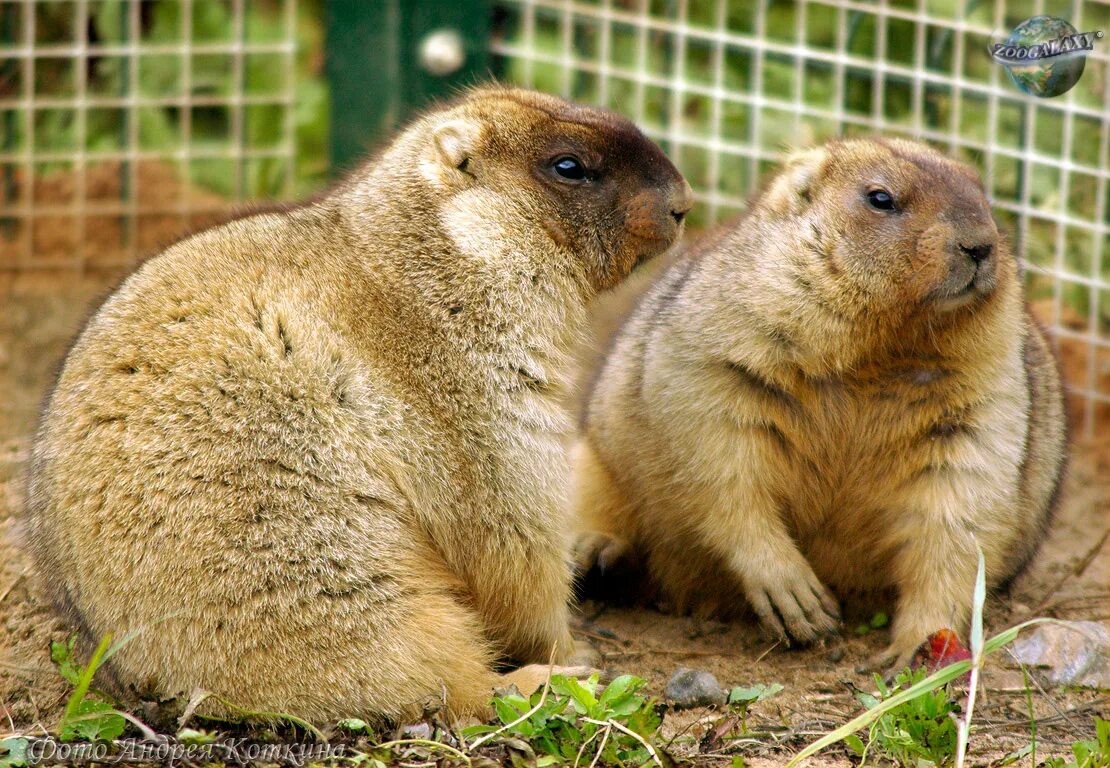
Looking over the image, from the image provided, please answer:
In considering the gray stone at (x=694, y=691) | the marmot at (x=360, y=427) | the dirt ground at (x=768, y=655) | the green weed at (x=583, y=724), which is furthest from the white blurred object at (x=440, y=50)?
the green weed at (x=583, y=724)

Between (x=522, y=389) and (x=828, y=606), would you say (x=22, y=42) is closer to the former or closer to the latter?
Answer: (x=522, y=389)

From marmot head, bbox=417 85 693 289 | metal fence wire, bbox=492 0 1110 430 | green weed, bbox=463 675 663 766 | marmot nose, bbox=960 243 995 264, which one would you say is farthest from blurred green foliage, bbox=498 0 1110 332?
green weed, bbox=463 675 663 766

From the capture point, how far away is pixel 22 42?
861cm

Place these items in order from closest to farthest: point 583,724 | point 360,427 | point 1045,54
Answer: point 583,724, point 360,427, point 1045,54

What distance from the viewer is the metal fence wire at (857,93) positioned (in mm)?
7812

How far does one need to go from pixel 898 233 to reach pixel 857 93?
3342 mm

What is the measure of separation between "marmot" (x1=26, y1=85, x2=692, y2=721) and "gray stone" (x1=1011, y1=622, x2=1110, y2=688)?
5.78ft

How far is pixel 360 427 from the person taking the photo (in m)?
4.56

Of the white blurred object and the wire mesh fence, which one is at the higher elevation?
the white blurred object

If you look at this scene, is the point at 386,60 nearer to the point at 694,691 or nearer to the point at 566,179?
the point at 566,179
